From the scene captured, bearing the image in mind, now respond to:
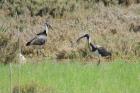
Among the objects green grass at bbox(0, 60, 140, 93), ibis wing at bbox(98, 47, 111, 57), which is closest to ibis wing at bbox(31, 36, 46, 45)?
ibis wing at bbox(98, 47, 111, 57)

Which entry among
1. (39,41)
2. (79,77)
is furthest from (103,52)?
(79,77)

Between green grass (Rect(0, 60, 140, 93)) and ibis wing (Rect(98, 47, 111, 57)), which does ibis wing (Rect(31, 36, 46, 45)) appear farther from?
green grass (Rect(0, 60, 140, 93))

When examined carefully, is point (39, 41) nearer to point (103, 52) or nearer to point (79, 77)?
point (103, 52)

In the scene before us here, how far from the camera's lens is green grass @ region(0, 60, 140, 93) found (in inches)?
414

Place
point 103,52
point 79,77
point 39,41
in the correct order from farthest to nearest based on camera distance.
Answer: point 39,41 → point 103,52 → point 79,77

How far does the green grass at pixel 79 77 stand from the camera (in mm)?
10516

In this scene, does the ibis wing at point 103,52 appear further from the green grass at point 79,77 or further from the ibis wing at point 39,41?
the ibis wing at point 39,41

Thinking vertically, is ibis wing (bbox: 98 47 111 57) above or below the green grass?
above

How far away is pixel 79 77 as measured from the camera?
11.6 meters

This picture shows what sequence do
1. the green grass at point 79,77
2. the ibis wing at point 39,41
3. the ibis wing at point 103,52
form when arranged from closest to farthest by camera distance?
the green grass at point 79,77, the ibis wing at point 103,52, the ibis wing at point 39,41

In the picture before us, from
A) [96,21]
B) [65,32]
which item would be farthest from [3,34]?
[96,21]

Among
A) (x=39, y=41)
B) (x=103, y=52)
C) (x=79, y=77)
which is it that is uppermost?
(x=39, y=41)

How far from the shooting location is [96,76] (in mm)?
11688

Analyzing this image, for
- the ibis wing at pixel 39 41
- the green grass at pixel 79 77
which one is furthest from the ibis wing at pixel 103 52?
the ibis wing at pixel 39 41
